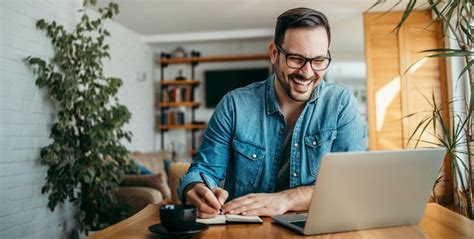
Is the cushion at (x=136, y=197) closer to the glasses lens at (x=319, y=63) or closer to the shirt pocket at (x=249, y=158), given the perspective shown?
the shirt pocket at (x=249, y=158)

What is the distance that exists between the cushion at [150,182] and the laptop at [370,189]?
9.14 feet

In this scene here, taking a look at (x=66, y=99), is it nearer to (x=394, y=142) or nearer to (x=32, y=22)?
(x=32, y=22)

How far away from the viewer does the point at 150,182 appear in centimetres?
354

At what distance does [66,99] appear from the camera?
3.12m

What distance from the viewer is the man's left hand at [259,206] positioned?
3.28ft

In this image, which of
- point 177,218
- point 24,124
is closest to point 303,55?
point 177,218

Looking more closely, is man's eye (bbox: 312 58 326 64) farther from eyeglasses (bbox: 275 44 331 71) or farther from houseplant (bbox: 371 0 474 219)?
houseplant (bbox: 371 0 474 219)

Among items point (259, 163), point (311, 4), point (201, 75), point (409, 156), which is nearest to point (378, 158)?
point (409, 156)

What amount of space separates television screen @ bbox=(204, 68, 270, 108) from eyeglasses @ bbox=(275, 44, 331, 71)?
16.3 feet

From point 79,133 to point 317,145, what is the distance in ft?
8.26

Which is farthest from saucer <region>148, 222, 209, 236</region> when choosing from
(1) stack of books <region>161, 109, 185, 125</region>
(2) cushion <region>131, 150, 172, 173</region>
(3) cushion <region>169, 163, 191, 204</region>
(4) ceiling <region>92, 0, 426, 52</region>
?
(1) stack of books <region>161, 109, 185, 125</region>

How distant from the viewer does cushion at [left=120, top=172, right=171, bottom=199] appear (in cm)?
352

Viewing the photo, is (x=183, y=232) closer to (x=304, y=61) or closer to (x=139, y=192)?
(x=304, y=61)

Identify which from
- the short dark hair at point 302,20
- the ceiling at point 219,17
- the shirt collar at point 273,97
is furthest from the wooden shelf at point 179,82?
the short dark hair at point 302,20
